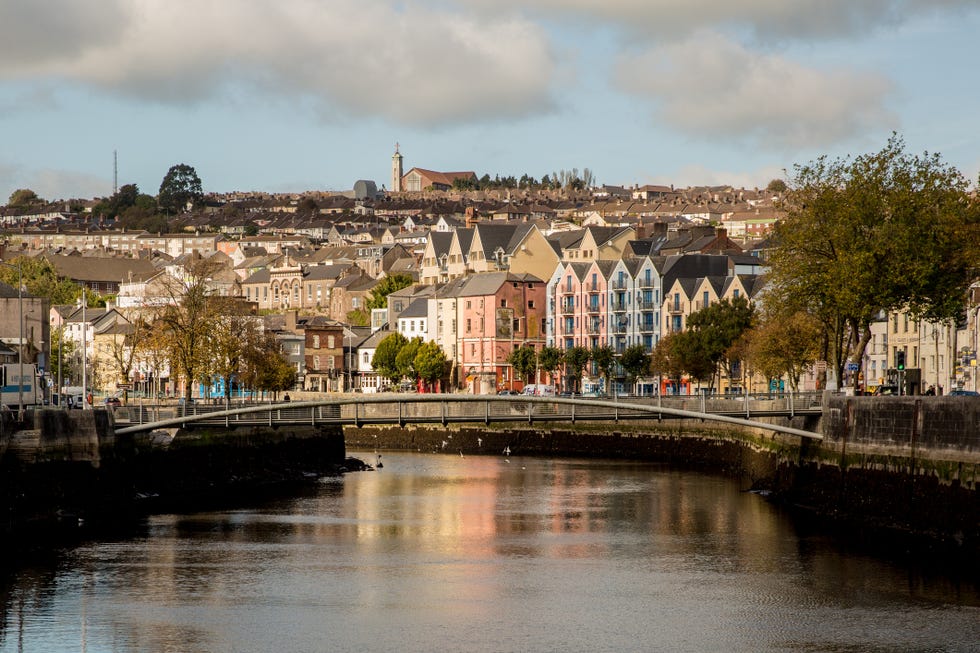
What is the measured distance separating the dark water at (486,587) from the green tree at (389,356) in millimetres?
78163

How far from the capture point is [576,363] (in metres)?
123

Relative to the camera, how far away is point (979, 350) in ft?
242

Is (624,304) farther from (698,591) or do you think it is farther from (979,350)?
(698,591)

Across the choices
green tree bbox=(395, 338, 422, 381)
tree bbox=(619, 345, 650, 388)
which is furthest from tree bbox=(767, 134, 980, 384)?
green tree bbox=(395, 338, 422, 381)

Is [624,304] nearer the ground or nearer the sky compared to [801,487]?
nearer the sky

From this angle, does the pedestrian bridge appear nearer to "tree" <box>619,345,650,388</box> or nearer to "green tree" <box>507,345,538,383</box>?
"tree" <box>619,345,650,388</box>

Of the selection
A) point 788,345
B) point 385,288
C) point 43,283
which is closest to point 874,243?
point 788,345

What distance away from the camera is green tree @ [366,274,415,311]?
171625 mm

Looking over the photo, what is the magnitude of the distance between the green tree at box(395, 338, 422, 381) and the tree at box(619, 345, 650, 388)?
2780 centimetres

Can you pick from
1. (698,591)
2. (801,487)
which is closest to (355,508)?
(801,487)

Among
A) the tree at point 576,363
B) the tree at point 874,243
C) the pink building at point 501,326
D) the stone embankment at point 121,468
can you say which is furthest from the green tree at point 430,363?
the tree at point 874,243

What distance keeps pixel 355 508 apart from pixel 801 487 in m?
18.3

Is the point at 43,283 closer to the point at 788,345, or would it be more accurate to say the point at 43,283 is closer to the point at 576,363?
the point at 576,363

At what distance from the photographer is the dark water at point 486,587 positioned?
125 ft
